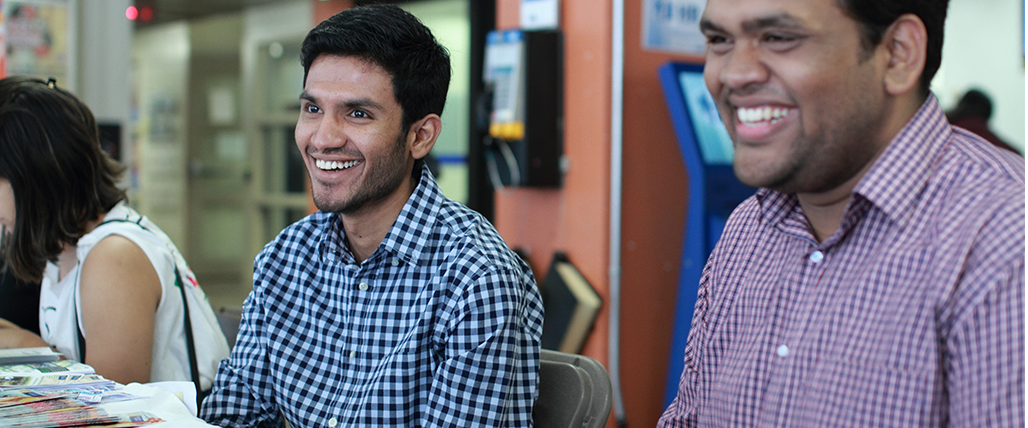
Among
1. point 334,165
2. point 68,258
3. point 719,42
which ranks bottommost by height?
point 68,258

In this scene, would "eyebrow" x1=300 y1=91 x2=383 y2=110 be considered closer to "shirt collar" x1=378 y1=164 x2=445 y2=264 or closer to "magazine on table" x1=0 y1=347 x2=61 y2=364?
"shirt collar" x1=378 y1=164 x2=445 y2=264

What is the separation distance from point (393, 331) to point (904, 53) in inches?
36.1

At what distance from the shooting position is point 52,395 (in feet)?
4.38

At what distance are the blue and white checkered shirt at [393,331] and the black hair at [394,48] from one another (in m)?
0.15

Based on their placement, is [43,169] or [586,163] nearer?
[43,169]

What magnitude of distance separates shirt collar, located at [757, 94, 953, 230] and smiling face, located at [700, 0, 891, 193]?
1.3 inches

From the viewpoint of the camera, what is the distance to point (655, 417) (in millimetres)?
3480

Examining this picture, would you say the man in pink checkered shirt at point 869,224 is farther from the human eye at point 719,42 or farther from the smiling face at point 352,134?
the smiling face at point 352,134

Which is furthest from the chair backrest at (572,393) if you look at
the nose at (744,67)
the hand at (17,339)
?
the hand at (17,339)

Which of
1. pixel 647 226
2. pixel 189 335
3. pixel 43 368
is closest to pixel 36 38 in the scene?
pixel 189 335

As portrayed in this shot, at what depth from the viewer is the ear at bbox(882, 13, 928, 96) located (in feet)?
3.54

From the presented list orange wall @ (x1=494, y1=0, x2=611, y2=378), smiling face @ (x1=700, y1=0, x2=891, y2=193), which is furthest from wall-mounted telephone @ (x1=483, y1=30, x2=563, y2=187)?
smiling face @ (x1=700, y1=0, x2=891, y2=193)

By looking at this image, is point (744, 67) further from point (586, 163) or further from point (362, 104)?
point (586, 163)

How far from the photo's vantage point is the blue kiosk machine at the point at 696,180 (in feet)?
Result: 10.0
